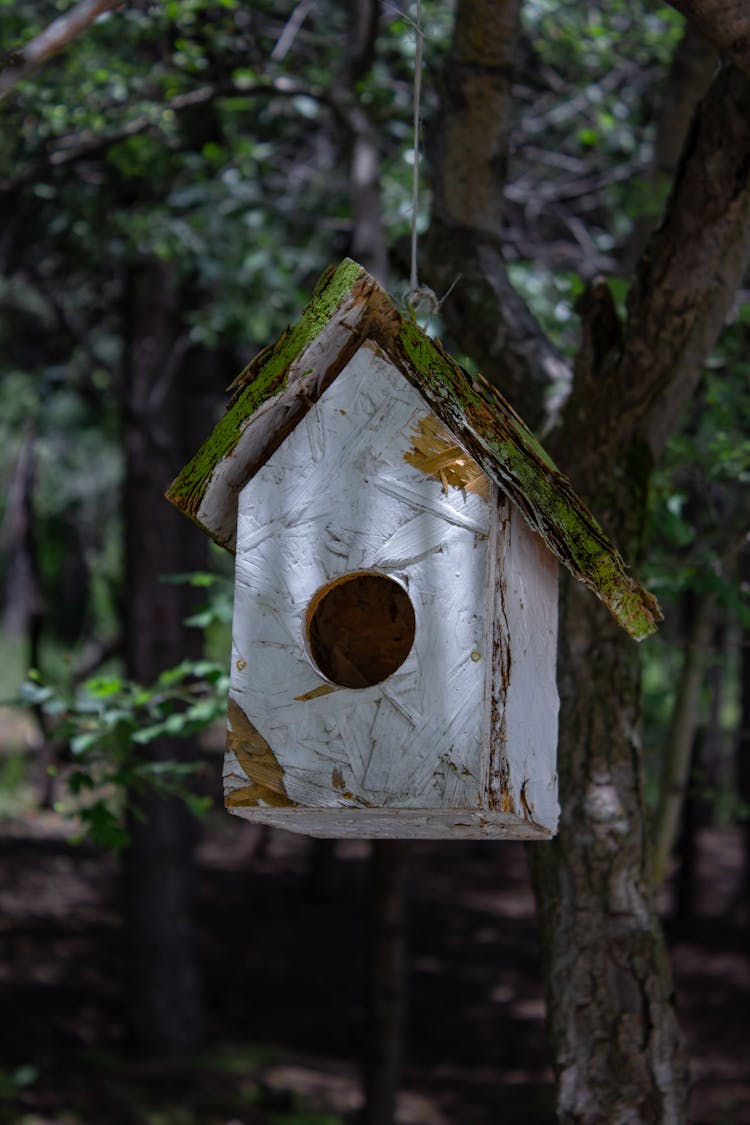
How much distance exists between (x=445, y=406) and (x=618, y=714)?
1.08m

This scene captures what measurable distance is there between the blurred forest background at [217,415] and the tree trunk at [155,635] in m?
0.02

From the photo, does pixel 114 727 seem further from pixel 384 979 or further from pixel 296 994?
pixel 296 994

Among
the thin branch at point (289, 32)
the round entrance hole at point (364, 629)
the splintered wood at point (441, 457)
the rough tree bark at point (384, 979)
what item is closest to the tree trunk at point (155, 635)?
the rough tree bark at point (384, 979)

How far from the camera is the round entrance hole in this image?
2496mm

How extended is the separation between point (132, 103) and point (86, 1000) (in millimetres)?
6060

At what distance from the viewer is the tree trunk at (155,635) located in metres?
7.63

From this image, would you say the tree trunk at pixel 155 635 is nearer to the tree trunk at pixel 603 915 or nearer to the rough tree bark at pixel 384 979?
the rough tree bark at pixel 384 979

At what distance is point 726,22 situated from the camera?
229cm

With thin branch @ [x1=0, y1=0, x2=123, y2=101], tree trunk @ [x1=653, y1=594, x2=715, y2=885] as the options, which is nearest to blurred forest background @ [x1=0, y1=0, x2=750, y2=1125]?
tree trunk @ [x1=653, y1=594, x2=715, y2=885]

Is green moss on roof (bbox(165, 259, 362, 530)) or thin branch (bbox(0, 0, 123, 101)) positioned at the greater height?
thin branch (bbox(0, 0, 123, 101))

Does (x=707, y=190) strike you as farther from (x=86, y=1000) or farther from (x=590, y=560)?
(x=86, y=1000)

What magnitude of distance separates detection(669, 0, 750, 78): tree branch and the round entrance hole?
3.85 ft

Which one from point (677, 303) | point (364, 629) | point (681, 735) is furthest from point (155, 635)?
point (677, 303)

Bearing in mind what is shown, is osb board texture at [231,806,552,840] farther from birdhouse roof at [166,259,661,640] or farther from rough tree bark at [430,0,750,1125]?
rough tree bark at [430,0,750,1125]
